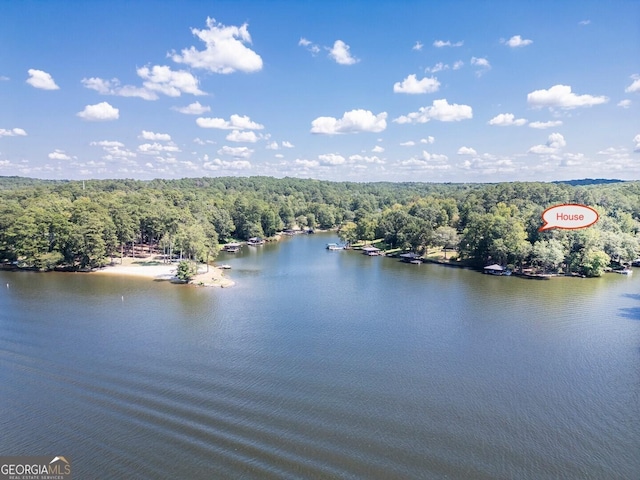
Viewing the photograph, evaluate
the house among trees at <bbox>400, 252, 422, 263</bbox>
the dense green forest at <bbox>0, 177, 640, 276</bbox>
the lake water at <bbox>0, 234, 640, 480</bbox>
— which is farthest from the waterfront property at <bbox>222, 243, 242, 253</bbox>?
the lake water at <bbox>0, 234, 640, 480</bbox>

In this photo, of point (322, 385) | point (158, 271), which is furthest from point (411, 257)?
point (322, 385)

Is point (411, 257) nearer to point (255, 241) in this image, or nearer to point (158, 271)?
point (255, 241)

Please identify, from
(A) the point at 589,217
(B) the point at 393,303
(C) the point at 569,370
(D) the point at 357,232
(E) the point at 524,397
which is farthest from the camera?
(D) the point at 357,232

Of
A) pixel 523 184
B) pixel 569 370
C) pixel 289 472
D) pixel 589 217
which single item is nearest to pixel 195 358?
pixel 289 472

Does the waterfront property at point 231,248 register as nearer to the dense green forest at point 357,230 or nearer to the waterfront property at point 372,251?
the dense green forest at point 357,230

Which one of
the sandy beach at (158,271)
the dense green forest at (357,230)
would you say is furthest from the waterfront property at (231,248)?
the sandy beach at (158,271)

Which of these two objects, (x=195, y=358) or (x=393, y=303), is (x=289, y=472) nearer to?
(x=195, y=358)
